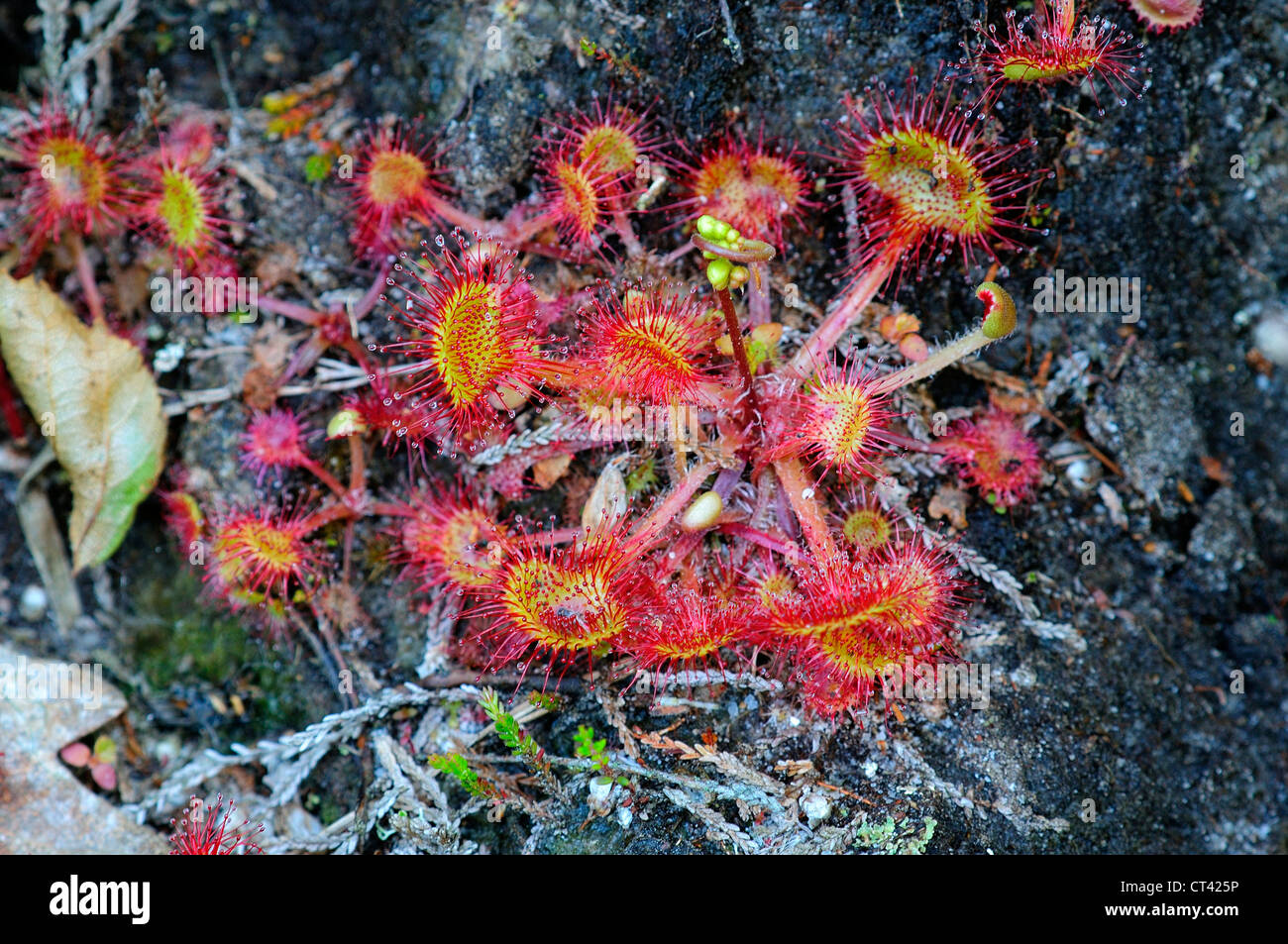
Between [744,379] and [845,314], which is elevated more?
[845,314]

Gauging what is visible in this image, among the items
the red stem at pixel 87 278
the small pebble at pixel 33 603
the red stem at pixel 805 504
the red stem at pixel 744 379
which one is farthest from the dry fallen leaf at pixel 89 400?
the red stem at pixel 805 504

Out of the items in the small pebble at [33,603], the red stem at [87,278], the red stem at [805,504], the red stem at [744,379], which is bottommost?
the small pebble at [33,603]

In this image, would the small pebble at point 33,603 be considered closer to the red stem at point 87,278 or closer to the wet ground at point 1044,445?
the wet ground at point 1044,445

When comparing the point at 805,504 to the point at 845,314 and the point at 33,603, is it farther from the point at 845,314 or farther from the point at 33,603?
the point at 33,603

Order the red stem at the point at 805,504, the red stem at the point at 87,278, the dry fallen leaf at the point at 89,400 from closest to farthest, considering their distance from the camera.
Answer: the red stem at the point at 805,504, the dry fallen leaf at the point at 89,400, the red stem at the point at 87,278

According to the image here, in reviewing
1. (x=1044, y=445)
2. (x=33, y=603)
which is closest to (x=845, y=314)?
(x=1044, y=445)

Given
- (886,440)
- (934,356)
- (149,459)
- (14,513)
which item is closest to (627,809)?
(886,440)

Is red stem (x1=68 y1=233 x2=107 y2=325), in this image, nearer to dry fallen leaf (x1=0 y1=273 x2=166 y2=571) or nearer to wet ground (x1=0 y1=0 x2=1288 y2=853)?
dry fallen leaf (x1=0 y1=273 x2=166 y2=571)

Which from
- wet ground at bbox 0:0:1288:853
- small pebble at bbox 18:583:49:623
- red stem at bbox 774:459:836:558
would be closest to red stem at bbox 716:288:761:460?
red stem at bbox 774:459:836:558
